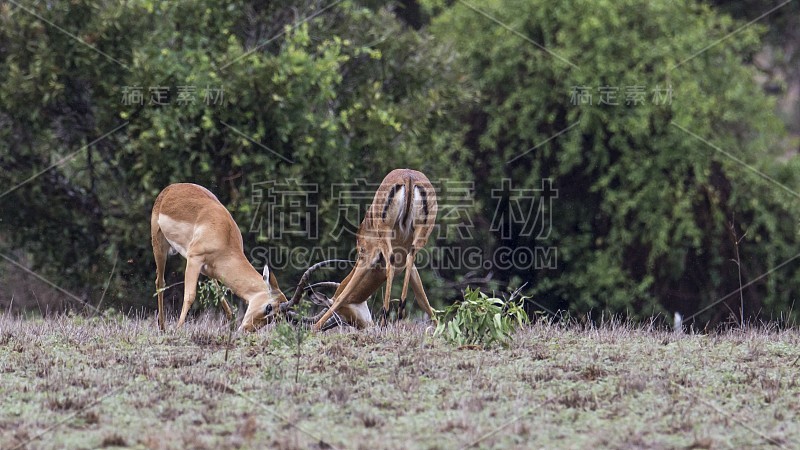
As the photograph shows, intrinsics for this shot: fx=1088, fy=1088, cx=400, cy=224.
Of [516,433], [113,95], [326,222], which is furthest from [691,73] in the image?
[516,433]

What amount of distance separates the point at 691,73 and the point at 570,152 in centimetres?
183

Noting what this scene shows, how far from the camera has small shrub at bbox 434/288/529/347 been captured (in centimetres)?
695

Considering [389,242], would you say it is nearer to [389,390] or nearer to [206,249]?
[206,249]

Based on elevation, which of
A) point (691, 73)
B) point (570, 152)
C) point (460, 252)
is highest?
point (691, 73)

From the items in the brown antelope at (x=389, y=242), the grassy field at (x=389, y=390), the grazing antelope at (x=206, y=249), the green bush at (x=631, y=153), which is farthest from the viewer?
the green bush at (x=631, y=153)

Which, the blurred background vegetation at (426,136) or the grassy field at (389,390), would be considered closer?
the grassy field at (389,390)

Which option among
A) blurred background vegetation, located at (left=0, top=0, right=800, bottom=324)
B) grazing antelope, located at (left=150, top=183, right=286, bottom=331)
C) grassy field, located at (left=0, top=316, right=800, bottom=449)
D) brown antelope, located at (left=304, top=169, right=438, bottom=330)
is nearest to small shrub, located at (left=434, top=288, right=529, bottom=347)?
grassy field, located at (left=0, top=316, right=800, bottom=449)

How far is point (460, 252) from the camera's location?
539 inches

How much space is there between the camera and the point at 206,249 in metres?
8.29

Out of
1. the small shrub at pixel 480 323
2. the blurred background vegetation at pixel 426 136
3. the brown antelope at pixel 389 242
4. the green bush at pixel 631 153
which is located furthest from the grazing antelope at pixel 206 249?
the green bush at pixel 631 153

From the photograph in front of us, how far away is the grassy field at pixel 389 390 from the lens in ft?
16.2

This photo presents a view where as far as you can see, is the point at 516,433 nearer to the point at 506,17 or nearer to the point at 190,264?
the point at 190,264

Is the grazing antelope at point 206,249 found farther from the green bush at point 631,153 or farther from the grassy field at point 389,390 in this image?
the green bush at point 631,153

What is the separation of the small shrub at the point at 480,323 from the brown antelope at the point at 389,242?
1.64 feet
